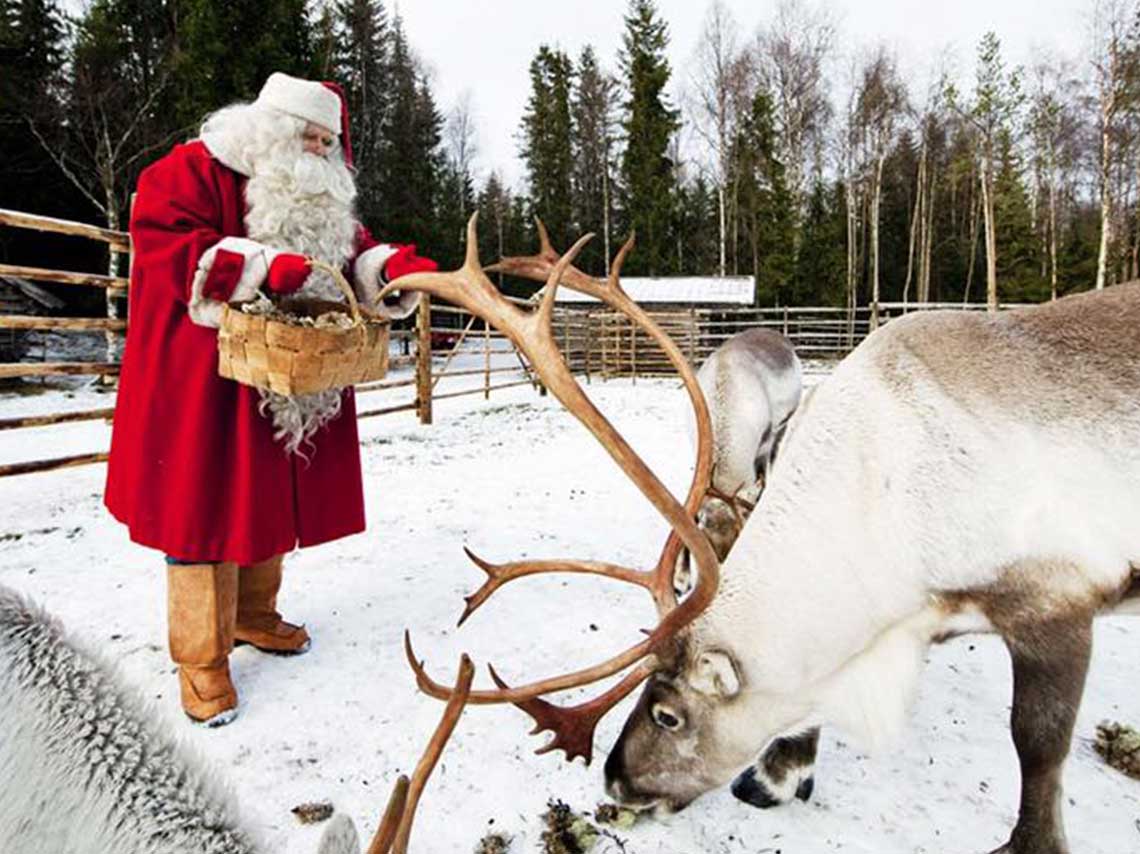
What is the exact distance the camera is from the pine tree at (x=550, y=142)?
30.7 metres

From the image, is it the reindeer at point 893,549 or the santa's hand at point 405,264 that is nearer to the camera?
the reindeer at point 893,549

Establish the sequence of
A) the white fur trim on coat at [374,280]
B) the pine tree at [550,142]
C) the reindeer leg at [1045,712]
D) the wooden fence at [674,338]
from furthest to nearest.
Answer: the pine tree at [550,142]
the wooden fence at [674,338]
the white fur trim on coat at [374,280]
the reindeer leg at [1045,712]

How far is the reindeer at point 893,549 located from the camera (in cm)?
146

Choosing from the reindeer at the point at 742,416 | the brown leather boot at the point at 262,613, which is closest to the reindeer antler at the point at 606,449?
the brown leather boot at the point at 262,613

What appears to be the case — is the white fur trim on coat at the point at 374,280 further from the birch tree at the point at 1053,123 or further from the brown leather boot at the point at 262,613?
the birch tree at the point at 1053,123

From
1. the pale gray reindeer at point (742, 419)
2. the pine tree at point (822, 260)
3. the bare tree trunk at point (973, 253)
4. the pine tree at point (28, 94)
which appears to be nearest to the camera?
the pale gray reindeer at point (742, 419)

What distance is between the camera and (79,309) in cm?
1630

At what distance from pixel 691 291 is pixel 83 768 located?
22.3 m

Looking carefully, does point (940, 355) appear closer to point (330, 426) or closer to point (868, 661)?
point (868, 661)

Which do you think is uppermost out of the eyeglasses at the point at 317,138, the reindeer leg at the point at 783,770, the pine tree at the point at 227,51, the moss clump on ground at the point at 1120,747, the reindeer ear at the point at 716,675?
the pine tree at the point at 227,51

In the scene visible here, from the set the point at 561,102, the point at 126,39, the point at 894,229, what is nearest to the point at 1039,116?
the point at 894,229

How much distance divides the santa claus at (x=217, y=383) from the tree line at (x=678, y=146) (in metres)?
14.1

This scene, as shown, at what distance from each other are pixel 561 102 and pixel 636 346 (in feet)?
60.1

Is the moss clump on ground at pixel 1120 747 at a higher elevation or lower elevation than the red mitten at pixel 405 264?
lower
